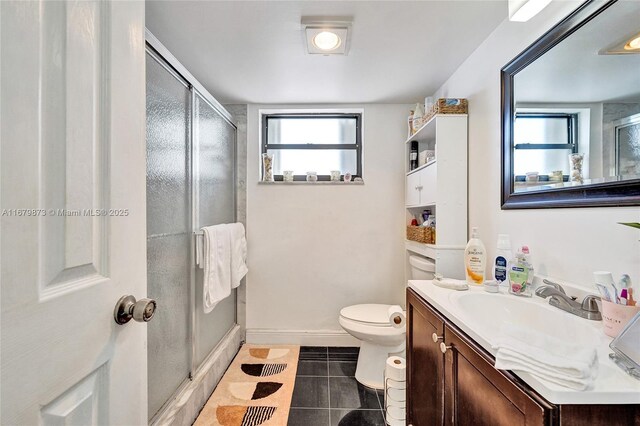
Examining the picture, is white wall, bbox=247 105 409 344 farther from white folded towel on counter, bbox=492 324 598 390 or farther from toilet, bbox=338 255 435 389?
white folded towel on counter, bbox=492 324 598 390

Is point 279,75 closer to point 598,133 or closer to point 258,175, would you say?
point 258,175

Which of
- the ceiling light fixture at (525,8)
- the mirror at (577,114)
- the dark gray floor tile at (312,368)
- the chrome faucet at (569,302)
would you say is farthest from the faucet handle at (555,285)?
the dark gray floor tile at (312,368)

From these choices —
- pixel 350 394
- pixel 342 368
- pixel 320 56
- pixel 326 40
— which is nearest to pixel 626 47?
pixel 326 40

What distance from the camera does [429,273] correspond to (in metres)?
1.85

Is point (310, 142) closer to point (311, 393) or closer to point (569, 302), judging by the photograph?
point (311, 393)

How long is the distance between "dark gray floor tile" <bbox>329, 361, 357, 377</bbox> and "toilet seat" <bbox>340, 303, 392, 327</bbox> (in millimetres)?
423

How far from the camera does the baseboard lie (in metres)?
2.36

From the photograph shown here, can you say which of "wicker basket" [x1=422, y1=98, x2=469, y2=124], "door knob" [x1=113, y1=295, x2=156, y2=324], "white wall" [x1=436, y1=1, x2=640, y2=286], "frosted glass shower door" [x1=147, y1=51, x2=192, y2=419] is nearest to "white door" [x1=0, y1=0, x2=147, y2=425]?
"door knob" [x1=113, y1=295, x2=156, y2=324]

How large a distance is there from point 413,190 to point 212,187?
147 centimetres

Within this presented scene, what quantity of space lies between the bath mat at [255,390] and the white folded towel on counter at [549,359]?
1354 mm

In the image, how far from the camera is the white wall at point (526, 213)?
0.85 m

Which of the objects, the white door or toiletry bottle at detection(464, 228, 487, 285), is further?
toiletry bottle at detection(464, 228, 487, 285)

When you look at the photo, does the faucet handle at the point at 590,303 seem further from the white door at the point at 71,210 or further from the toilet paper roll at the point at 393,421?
the white door at the point at 71,210

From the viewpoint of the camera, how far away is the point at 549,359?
57cm
